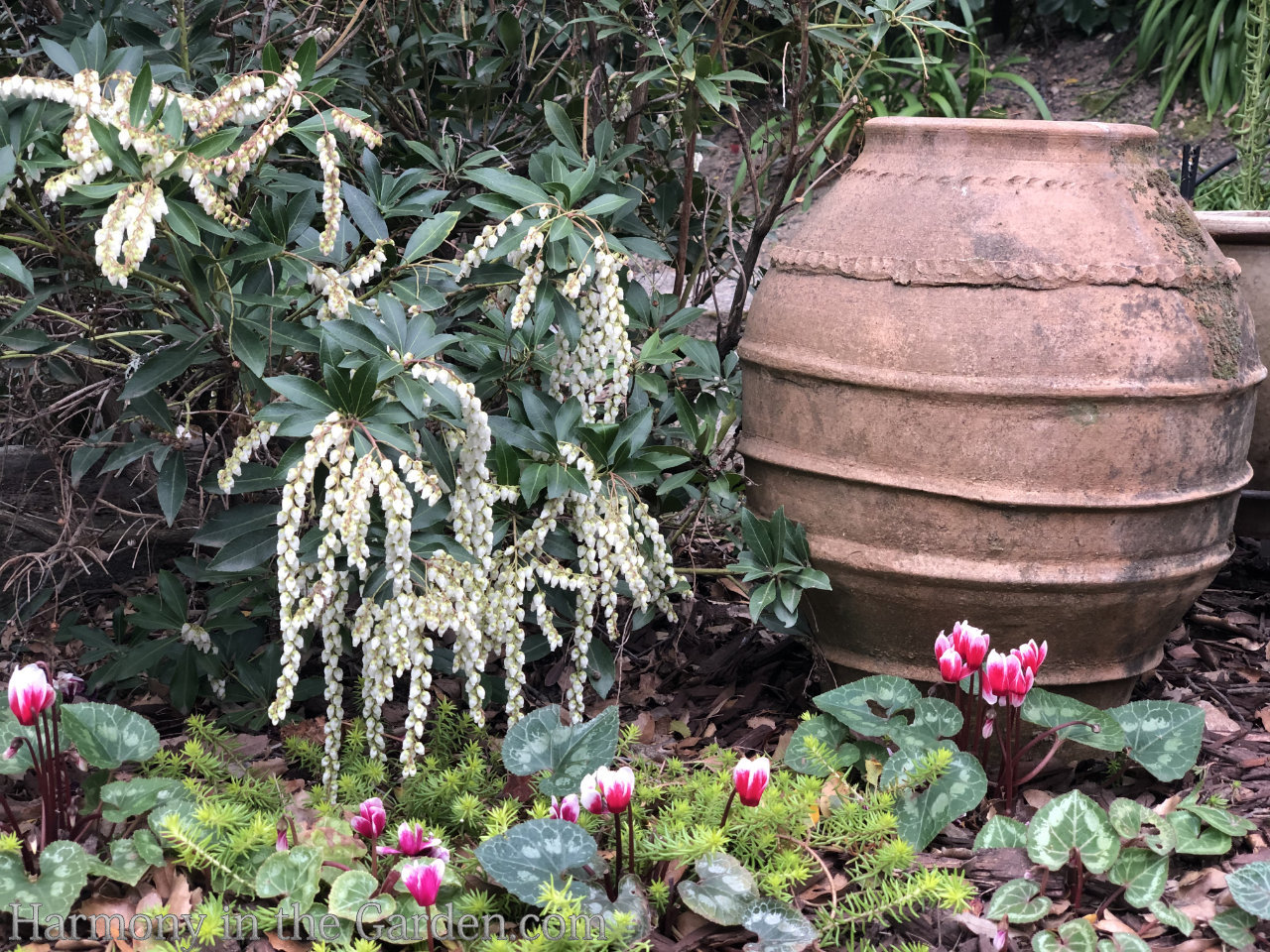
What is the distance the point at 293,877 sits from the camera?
1580mm

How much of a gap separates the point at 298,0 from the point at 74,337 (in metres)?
0.95

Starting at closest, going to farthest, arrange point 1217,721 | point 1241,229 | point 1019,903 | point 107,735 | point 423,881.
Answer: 1. point 423,881
2. point 1019,903
3. point 107,735
4. point 1217,721
5. point 1241,229

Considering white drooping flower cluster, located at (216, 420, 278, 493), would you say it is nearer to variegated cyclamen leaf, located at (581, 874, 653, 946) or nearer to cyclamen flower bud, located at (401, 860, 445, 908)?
cyclamen flower bud, located at (401, 860, 445, 908)

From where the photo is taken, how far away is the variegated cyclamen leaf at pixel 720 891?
1.55 m

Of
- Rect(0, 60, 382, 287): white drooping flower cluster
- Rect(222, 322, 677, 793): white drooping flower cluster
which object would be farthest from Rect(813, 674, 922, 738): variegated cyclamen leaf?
Rect(0, 60, 382, 287): white drooping flower cluster

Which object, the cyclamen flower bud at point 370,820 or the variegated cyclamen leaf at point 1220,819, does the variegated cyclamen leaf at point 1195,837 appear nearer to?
the variegated cyclamen leaf at point 1220,819

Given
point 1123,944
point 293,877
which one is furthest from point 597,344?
point 1123,944

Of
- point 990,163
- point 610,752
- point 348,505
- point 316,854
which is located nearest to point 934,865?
point 610,752

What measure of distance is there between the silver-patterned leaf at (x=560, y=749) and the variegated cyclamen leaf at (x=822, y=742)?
345 mm

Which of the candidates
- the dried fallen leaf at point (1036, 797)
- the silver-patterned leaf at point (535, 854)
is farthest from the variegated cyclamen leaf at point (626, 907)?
the dried fallen leaf at point (1036, 797)

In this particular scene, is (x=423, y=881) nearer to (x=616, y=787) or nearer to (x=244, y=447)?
(x=616, y=787)

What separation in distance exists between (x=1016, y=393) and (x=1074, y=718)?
1.85 feet

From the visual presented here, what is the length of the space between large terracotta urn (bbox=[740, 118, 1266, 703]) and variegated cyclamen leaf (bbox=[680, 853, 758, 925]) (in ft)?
2.26

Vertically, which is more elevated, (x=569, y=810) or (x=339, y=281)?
(x=339, y=281)
